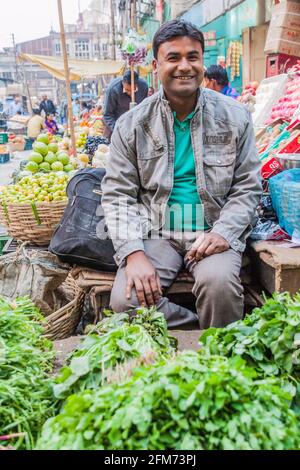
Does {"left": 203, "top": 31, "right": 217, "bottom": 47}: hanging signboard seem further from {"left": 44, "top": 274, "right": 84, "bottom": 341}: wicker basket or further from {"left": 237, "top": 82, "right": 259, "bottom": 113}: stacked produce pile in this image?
{"left": 44, "top": 274, "right": 84, "bottom": 341}: wicker basket

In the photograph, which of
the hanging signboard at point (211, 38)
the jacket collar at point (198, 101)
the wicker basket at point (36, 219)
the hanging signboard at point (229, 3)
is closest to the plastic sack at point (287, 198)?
the jacket collar at point (198, 101)

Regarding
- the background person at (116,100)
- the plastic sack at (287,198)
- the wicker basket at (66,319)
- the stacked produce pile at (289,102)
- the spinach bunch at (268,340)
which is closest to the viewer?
the spinach bunch at (268,340)

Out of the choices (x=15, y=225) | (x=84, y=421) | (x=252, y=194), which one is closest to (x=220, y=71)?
(x=15, y=225)

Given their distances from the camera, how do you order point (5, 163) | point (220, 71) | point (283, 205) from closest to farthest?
point (283, 205) < point (220, 71) < point (5, 163)

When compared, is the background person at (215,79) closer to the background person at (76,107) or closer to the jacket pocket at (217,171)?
the jacket pocket at (217,171)

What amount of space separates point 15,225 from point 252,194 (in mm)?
2015

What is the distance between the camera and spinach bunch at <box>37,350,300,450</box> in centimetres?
126

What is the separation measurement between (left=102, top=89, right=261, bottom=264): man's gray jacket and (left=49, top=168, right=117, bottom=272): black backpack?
1.35 feet

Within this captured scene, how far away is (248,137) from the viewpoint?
2971mm

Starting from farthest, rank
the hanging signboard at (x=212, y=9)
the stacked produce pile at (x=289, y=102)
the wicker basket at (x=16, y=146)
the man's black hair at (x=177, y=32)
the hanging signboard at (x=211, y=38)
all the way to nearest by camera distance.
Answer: the wicker basket at (x=16, y=146) < the hanging signboard at (x=211, y=38) < the hanging signboard at (x=212, y=9) < the stacked produce pile at (x=289, y=102) < the man's black hair at (x=177, y=32)

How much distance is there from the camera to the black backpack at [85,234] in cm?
327

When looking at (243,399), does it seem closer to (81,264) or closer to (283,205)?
(283,205)

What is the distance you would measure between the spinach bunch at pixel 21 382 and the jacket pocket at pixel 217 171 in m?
1.32

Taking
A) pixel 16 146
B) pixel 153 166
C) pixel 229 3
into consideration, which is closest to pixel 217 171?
pixel 153 166
